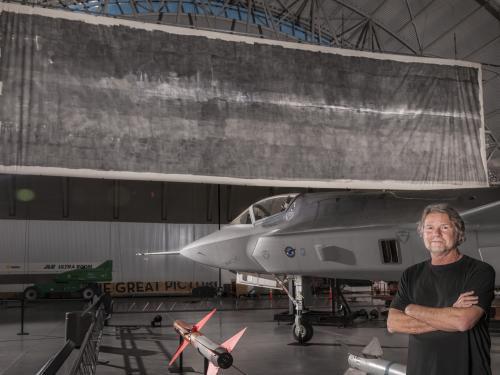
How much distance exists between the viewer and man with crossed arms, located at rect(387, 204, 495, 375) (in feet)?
7.47

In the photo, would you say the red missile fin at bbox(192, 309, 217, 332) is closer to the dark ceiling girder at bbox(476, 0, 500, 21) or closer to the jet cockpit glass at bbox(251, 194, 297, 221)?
the jet cockpit glass at bbox(251, 194, 297, 221)

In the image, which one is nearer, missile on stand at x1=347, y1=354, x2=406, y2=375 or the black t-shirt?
the black t-shirt

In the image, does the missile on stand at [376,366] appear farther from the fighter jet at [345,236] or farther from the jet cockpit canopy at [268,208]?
the jet cockpit canopy at [268,208]

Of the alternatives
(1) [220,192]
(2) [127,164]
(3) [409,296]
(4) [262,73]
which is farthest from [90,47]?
(1) [220,192]

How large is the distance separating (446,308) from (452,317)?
2.0 inches

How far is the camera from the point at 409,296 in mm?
2525

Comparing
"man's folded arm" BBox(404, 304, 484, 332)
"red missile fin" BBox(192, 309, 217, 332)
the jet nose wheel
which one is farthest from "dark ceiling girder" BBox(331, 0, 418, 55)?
"man's folded arm" BBox(404, 304, 484, 332)

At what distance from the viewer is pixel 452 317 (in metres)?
2.25

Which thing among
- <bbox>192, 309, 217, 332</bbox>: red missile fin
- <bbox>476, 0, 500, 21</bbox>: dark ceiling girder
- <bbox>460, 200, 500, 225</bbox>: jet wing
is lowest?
<bbox>192, 309, 217, 332</bbox>: red missile fin

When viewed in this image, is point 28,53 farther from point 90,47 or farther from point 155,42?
point 155,42

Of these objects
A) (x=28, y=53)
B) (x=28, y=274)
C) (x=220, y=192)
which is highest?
(x=28, y=53)

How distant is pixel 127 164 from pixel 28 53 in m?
4.43

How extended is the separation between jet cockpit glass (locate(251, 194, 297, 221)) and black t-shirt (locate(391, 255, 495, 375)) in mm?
7929

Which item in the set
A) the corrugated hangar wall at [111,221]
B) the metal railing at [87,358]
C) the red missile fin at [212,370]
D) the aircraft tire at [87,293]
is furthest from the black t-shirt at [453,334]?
the corrugated hangar wall at [111,221]
